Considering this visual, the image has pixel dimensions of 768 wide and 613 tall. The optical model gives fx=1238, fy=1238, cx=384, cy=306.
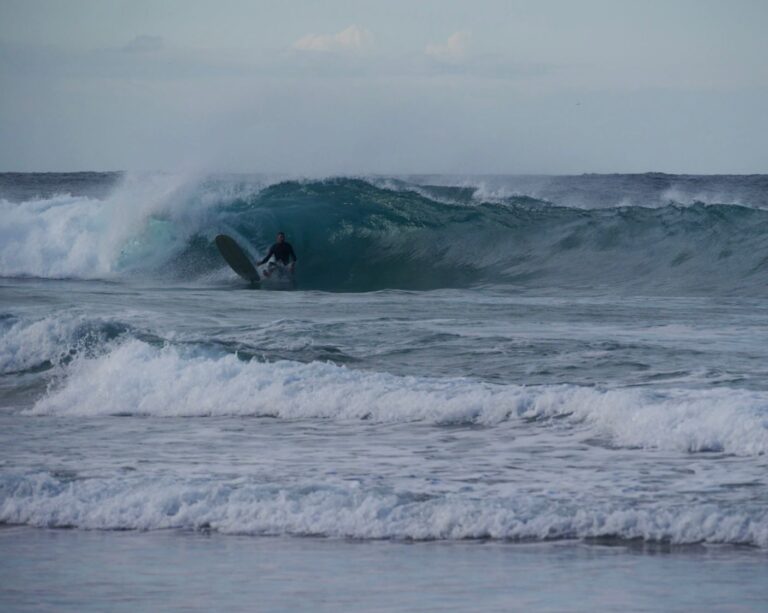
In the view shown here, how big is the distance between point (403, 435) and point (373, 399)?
40.6 inches

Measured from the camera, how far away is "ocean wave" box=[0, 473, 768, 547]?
6547mm

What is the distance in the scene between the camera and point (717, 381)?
34.4 feet

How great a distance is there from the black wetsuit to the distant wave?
659 mm

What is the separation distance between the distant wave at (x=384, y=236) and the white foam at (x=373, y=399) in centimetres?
1033

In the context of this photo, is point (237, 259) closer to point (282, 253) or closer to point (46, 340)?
point (282, 253)

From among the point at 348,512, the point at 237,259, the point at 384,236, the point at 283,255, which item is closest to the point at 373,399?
the point at 348,512

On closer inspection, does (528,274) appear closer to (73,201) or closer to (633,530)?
(73,201)

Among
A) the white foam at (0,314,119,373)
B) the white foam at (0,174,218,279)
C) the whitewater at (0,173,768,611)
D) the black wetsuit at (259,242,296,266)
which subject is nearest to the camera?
the whitewater at (0,173,768,611)

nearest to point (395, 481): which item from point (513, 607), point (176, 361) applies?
point (513, 607)

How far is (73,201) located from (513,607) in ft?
89.1

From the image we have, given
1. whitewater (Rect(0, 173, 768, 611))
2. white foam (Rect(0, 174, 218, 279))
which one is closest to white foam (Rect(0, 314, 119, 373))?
whitewater (Rect(0, 173, 768, 611))

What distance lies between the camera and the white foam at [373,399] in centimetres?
869

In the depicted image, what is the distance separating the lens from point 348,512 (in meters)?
6.91

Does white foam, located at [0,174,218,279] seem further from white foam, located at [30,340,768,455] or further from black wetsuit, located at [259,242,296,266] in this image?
white foam, located at [30,340,768,455]
